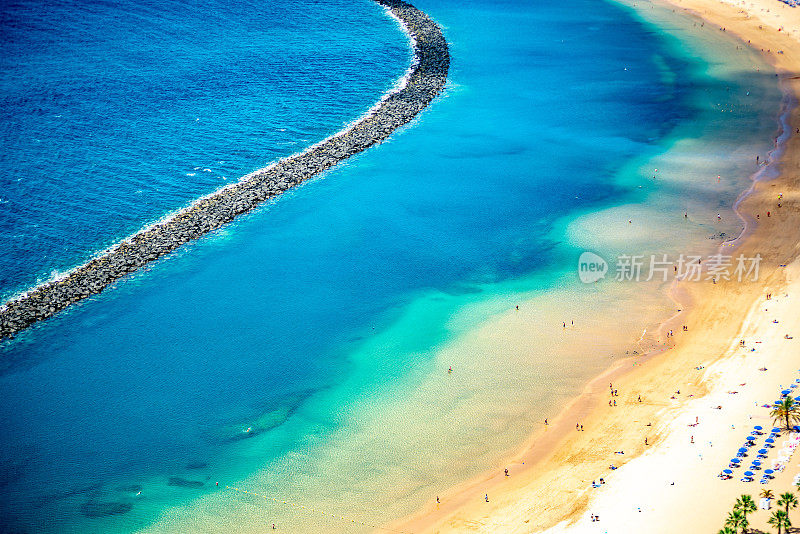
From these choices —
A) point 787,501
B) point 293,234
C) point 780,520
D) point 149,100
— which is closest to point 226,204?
point 293,234

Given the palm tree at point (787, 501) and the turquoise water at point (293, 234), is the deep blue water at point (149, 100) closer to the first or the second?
the turquoise water at point (293, 234)

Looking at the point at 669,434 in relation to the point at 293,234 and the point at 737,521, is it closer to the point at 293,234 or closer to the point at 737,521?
the point at 737,521

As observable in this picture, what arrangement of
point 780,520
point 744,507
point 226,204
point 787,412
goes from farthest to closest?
point 226,204 < point 787,412 < point 744,507 < point 780,520

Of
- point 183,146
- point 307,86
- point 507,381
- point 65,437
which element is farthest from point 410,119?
point 65,437

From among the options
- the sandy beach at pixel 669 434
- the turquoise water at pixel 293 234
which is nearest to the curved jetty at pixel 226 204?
the turquoise water at pixel 293 234

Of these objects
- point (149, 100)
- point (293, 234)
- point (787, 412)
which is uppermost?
point (149, 100)

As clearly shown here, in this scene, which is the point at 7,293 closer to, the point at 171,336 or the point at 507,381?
the point at 171,336

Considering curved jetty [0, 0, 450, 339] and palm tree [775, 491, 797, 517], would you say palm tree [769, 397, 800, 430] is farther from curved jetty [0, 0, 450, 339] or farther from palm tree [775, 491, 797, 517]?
curved jetty [0, 0, 450, 339]
